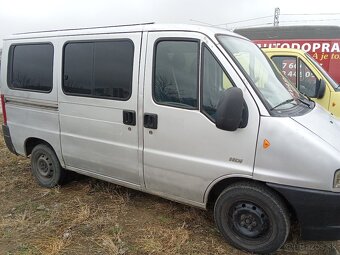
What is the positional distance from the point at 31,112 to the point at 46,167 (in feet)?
2.69

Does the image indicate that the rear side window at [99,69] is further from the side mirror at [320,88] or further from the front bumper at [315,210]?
the side mirror at [320,88]

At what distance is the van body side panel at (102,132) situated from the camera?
4.08 m

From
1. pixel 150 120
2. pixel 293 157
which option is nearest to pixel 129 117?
pixel 150 120

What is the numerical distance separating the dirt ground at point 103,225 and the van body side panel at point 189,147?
17.0 inches

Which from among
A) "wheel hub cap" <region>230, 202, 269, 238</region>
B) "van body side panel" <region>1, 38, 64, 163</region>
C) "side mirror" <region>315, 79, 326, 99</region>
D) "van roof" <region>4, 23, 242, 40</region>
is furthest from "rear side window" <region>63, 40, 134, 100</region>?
"side mirror" <region>315, 79, 326, 99</region>

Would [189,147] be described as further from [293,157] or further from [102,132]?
[102,132]

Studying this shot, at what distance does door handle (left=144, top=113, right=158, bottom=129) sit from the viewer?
385cm

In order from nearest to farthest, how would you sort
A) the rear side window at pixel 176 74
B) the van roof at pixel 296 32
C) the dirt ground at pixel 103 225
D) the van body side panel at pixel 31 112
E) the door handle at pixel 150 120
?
the rear side window at pixel 176 74
the dirt ground at pixel 103 225
the door handle at pixel 150 120
the van body side panel at pixel 31 112
the van roof at pixel 296 32

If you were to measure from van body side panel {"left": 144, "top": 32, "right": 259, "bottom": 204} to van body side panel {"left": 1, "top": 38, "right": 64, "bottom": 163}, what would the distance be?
1.52 metres

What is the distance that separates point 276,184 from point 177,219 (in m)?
1.45

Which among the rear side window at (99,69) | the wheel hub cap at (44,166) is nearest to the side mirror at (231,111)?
the rear side window at (99,69)

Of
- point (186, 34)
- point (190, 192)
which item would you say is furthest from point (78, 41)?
point (190, 192)

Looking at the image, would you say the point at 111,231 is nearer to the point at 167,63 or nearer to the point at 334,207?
the point at 167,63

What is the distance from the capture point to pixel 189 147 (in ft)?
12.1
